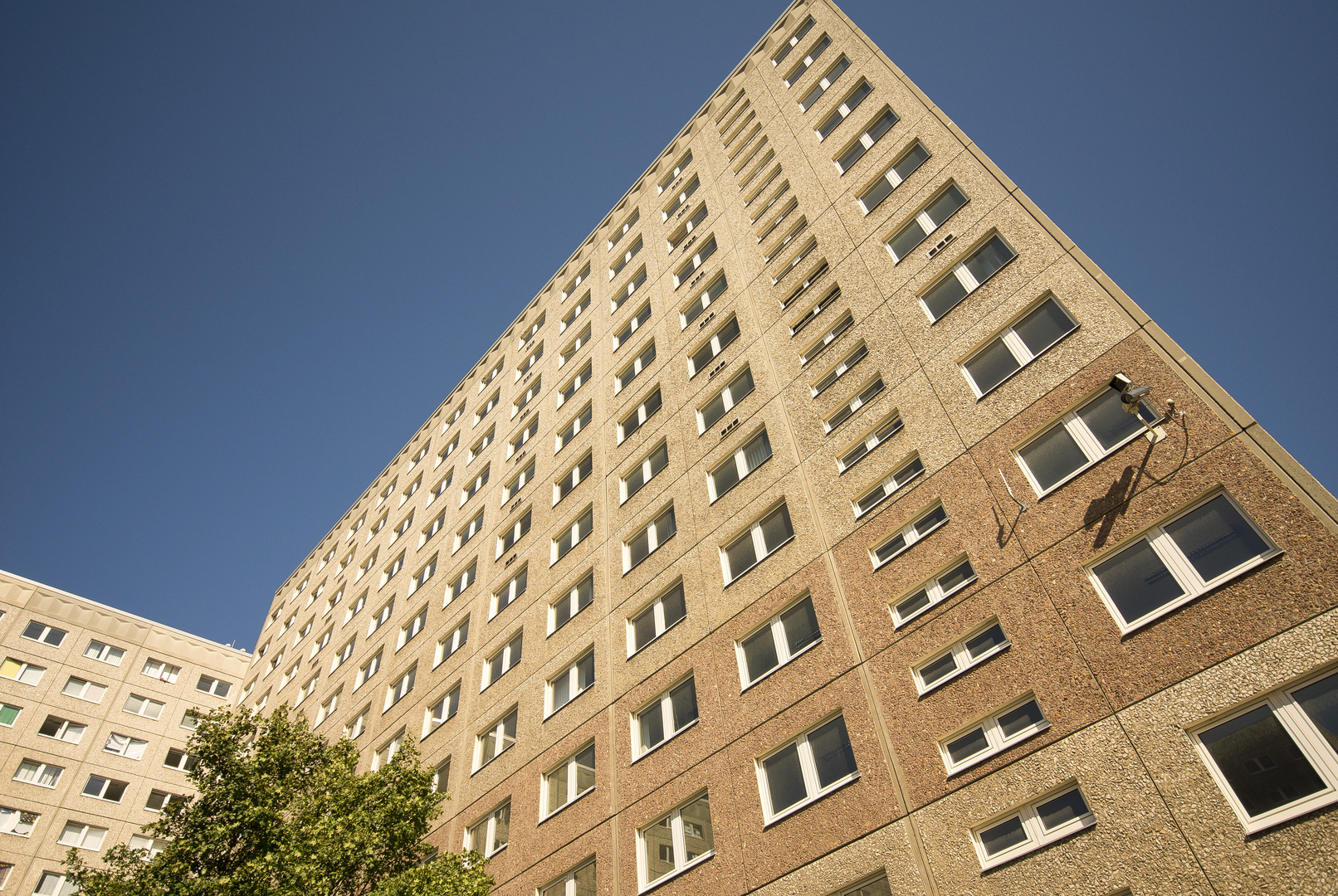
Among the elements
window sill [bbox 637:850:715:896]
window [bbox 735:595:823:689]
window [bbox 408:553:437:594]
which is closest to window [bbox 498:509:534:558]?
window [bbox 408:553:437:594]

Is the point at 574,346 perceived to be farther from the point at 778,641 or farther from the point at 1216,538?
the point at 1216,538

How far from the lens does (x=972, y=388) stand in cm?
1858

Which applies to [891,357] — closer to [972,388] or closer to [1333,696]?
[972,388]

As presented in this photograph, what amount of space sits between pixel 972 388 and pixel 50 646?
166ft

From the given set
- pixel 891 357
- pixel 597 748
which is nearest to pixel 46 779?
pixel 597 748

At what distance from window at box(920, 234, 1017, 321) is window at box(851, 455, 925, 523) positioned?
4336mm

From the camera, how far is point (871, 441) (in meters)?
20.2

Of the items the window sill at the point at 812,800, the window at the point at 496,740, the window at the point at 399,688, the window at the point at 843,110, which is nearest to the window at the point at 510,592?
the window at the point at 496,740

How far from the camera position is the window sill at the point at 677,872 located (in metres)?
17.2

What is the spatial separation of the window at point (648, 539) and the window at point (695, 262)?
1207 cm

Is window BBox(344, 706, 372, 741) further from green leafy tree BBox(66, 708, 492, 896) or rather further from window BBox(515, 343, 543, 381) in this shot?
window BBox(515, 343, 543, 381)

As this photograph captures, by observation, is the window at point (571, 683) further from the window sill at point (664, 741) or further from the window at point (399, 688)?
the window at point (399, 688)

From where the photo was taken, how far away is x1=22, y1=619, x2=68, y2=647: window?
4500 cm

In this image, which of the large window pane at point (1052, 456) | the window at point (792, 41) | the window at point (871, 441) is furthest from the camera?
the window at point (792, 41)
